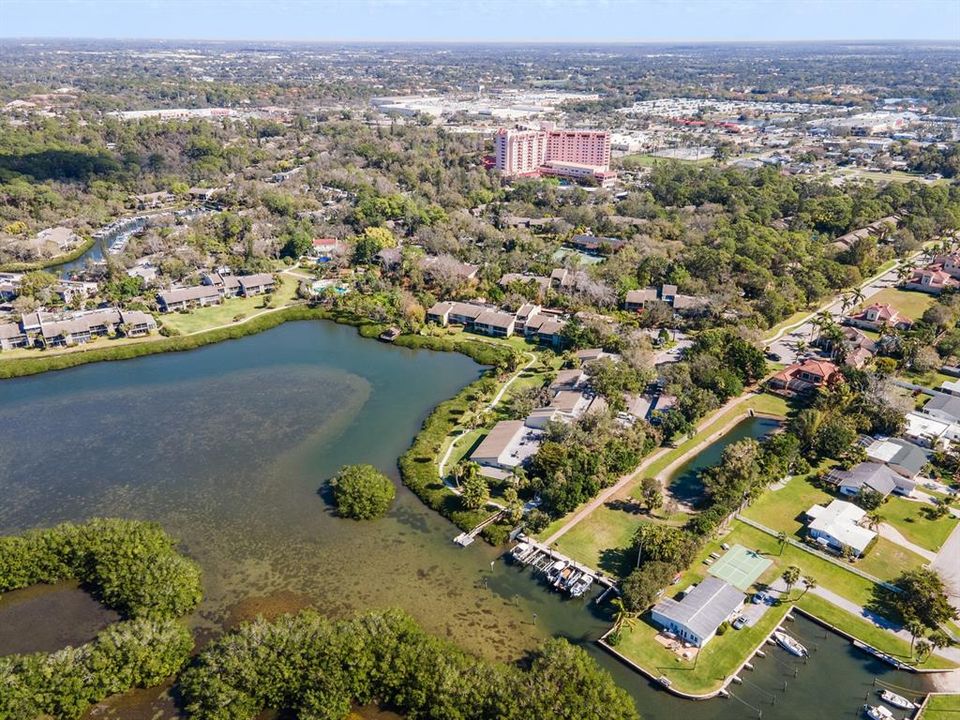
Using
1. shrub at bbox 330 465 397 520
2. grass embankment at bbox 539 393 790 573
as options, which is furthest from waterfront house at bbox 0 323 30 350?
grass embankment at bbox 539 393 790 573

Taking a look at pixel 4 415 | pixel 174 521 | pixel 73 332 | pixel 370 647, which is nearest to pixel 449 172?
pixel 73 332

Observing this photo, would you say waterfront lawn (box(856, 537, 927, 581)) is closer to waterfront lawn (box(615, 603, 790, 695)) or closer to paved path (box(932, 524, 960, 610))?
paved path (box(932, 524, 960, 610))

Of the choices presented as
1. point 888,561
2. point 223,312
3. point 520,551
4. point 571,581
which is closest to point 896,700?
point 888,561

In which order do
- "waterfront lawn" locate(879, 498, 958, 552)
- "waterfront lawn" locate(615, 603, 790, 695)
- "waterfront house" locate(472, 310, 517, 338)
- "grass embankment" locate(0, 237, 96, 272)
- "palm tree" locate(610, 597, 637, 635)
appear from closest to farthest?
1. "waterfront lawn" locate(615, 603, 790, 695)
2. "palm tree" locate(610, 597, 637, 635)
3. "waterfront lawn" locate(879, 498, 958, 552)
4. "waterfront house" locate(472, 310, 517, 338)
5. "grass embankment" locate(0, 237, 96, 272)

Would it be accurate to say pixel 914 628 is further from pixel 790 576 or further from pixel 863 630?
pixel 790 576

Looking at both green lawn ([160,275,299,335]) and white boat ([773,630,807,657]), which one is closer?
white boat ([773,630,807,657])

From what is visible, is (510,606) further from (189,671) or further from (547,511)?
(189,671)
